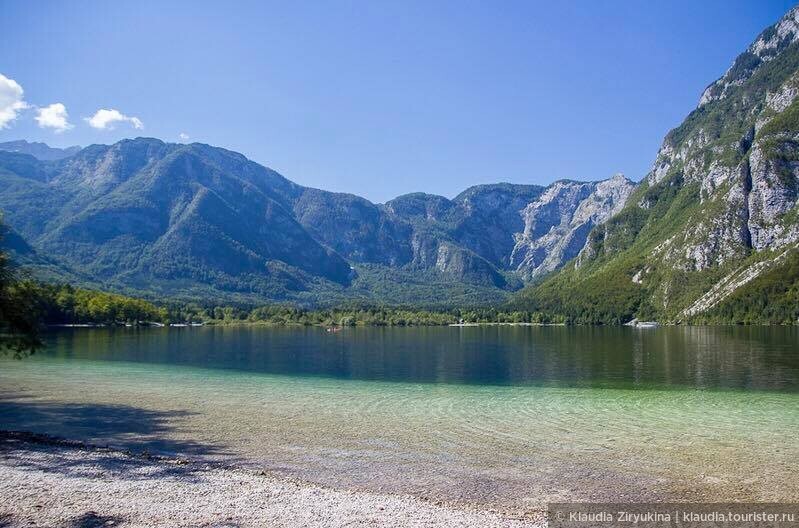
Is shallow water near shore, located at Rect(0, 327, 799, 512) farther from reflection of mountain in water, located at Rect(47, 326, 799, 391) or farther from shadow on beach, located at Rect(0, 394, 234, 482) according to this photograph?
reflection of mountain in water, located at Rect(47, 326, 799, 391)

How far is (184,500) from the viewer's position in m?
17.4

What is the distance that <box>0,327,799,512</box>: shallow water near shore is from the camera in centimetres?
2161

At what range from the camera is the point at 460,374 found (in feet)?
219

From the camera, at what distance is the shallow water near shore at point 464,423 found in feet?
70.9

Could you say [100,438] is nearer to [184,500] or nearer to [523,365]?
[184,500]

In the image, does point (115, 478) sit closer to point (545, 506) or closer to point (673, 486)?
point (545, 506)

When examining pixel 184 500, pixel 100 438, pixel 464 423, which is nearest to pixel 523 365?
pixel 464 423

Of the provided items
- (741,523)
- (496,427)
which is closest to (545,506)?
(741,523)

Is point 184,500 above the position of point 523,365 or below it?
above

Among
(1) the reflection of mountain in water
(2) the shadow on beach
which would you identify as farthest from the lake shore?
(1) the reflection of mountain in water

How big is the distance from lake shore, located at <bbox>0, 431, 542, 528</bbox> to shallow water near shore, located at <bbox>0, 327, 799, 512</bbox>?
246 cm

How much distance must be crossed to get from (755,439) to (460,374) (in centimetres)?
3969

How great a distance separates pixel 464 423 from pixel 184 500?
20.0 metres

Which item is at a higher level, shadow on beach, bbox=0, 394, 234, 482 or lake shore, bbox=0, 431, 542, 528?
lake shore, bbox=0, 431, 542, 528
